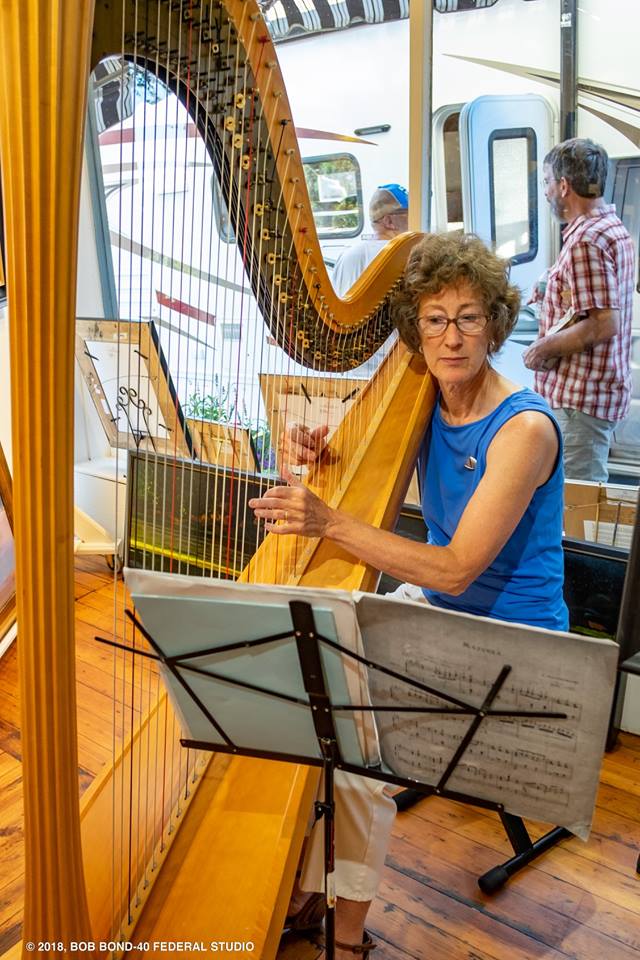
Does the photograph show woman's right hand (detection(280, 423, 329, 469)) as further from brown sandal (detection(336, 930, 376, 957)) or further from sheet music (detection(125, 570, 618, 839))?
brown sandal (detection(336, 930, 376, 957))

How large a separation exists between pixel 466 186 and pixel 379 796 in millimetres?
3134

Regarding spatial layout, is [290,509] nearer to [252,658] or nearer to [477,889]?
[252,658]

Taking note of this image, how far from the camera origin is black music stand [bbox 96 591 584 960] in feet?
3.20

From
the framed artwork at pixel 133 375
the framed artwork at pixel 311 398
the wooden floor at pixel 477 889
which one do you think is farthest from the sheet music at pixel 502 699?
the framed artwork at pixel 133 375

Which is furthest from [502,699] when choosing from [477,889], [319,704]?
[477,889]

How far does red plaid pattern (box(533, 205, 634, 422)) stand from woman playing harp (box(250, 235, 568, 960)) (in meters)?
1.06

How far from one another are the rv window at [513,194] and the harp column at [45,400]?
10.7 ft

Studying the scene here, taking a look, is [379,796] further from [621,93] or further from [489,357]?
[621,93]

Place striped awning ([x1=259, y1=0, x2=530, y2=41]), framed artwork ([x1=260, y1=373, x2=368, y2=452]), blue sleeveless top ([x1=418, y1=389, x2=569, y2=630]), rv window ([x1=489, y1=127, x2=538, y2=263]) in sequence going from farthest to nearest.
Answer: rv window ([x1=489, y1=127, x2=538, y2=263]) → striped awning ([x1=259, y1=0, x2=530, y2=41]) → framed artwork ([x1=260, y1=373, x2=368, y2=452]) → blue sleeveless top ([x1=418, y1=389, x2=569, y2=630])

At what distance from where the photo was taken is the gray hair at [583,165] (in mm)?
2615

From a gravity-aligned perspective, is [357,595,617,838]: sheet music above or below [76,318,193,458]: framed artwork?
below

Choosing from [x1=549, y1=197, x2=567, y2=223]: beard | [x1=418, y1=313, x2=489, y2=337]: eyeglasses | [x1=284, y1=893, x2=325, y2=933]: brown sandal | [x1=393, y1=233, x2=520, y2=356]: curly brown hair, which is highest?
[x1=549, y1=197, x2=567, y2=223]: beard

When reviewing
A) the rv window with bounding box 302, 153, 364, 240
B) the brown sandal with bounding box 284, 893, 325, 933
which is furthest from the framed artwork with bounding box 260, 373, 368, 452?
the rv window with bounding box 302, 153, 364, 240

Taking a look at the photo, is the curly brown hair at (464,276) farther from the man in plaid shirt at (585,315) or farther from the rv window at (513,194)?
the rv window at (513,194)
